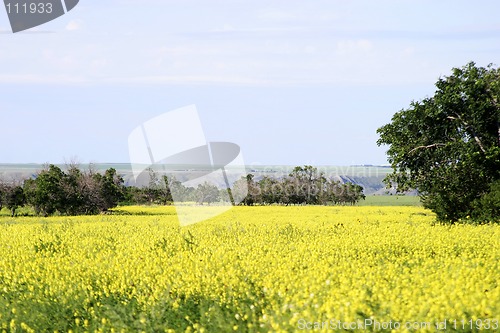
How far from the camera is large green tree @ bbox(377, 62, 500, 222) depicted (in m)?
29.8

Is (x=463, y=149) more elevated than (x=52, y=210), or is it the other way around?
(x=463, y=149)

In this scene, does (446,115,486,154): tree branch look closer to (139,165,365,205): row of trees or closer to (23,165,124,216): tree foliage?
(23,165,124,216): tree foliage

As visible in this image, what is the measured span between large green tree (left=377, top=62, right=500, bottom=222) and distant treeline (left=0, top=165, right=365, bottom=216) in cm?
2852

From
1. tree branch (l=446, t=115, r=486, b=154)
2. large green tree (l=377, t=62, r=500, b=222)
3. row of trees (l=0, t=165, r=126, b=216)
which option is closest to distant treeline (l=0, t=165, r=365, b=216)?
row of trees (l=0, t=165, r=126, b=216)

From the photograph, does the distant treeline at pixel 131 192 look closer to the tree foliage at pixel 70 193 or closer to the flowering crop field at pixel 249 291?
the tree foliage at pixel 70 193

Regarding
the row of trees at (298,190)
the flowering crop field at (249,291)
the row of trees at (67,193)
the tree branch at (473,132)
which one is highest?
the tree branch at (473,132)

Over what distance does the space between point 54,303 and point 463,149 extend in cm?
2579

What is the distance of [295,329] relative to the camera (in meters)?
7.28

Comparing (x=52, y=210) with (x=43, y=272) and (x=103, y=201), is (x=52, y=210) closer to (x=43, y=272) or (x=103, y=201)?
(x=103, y=201)

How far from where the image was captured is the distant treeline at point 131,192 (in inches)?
2060

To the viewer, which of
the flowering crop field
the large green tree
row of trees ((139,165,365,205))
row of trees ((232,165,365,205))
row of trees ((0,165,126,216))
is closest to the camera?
the flowering crop field

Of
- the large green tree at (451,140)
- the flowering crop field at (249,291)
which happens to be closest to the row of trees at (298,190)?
the large green tree at (451,140)

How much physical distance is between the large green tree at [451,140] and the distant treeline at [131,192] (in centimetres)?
2852

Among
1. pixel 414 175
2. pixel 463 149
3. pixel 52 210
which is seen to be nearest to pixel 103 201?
pixel 52 210
